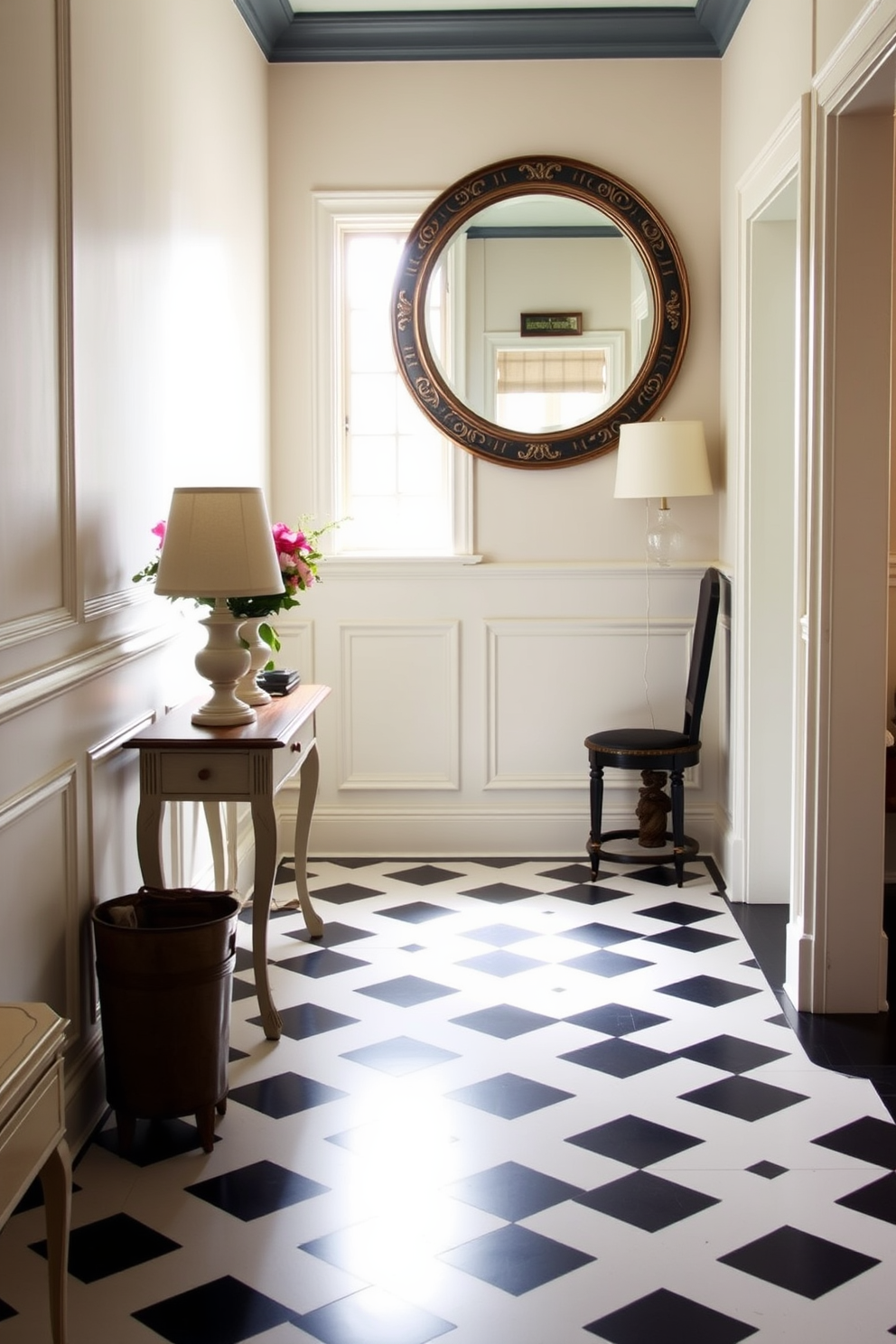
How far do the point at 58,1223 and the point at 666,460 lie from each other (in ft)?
11.9

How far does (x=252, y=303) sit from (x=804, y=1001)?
3.05m

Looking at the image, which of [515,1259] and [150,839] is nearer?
[515,1259]

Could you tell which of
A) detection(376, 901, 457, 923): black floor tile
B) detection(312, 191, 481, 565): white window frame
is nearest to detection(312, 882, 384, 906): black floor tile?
detection(376, 901, 457, 923): black floor tile

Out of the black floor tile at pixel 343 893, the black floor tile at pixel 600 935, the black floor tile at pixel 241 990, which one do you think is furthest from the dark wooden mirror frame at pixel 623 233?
the black floor tile at pixel 241 990

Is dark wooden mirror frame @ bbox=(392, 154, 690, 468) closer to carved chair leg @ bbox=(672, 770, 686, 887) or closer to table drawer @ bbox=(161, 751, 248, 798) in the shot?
carved chair leg @ bbox=(672, 770, 686, 887)

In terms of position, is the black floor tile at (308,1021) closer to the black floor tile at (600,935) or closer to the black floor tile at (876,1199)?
the black floor tile at (600,935)

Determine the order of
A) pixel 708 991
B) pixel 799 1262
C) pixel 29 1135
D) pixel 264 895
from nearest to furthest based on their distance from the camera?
1. pixel 29 1135
2. pixel 799 1262
3. pixel 264 895
4. pixel 708 991

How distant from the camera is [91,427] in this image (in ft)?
9.95

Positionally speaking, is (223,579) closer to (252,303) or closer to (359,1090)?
(359,1090)

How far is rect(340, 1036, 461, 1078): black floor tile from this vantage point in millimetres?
3312

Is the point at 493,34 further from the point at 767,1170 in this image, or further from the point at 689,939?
the point at 767,1170

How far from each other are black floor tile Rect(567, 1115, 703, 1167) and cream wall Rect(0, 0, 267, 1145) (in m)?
1.10

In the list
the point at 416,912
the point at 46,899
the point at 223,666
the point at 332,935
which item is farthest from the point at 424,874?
the point at 46,899

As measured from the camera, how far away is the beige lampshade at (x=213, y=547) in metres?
3.14
